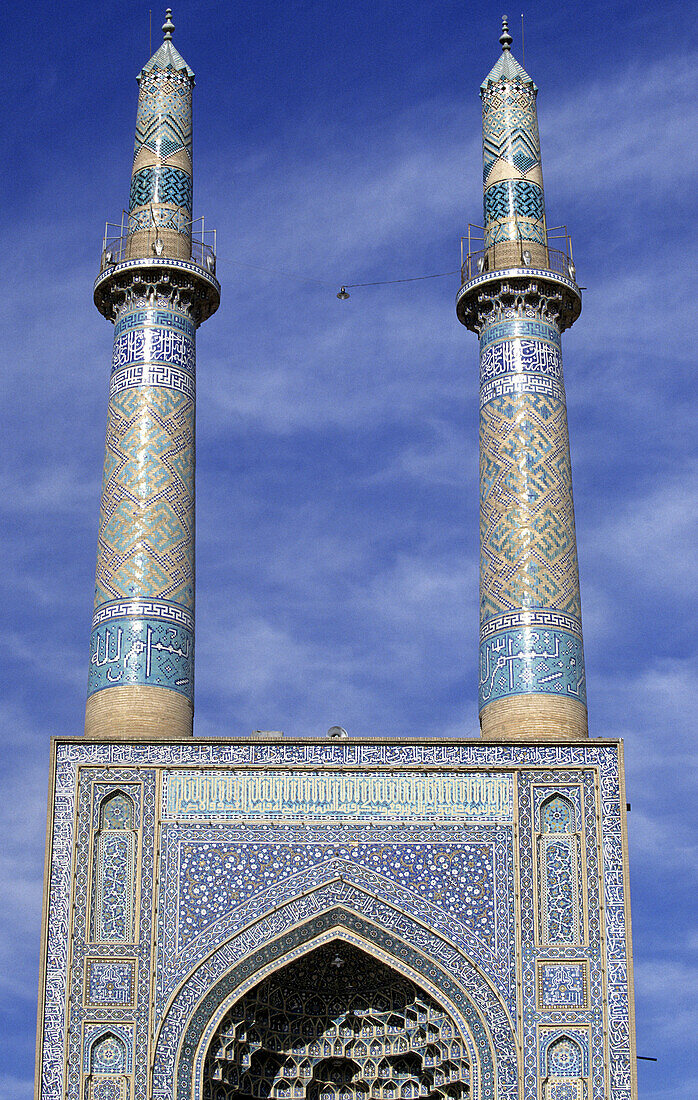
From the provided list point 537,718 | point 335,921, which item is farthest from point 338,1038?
point 537,718

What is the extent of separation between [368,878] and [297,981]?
912 millimetres

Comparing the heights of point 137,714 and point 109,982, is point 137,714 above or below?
above

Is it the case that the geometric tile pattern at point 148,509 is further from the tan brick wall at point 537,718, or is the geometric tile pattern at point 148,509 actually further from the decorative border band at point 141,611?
the tan brick wall at point 537,718

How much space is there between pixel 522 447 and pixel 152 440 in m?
2.73

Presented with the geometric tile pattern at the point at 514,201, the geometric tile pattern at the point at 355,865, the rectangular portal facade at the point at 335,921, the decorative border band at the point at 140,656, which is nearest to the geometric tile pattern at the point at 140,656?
the decorative border band at the point at 140,656

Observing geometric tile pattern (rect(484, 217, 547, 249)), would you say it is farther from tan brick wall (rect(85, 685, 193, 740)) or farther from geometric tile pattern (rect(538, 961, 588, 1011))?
geometric tile pattern (rect(538, 961, 588, 1011))

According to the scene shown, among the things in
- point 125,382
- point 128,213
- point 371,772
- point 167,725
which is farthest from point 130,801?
point 128,213

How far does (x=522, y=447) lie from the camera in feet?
49.2

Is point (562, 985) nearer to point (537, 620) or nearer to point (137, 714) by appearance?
point (537, 620)

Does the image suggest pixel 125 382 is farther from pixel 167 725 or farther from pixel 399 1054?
pixel 399 1054

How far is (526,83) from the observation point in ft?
54.2

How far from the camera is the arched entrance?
43.5 feet

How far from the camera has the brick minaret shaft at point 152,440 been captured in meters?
14.2

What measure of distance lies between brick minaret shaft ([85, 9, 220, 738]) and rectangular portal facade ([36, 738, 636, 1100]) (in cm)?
67
